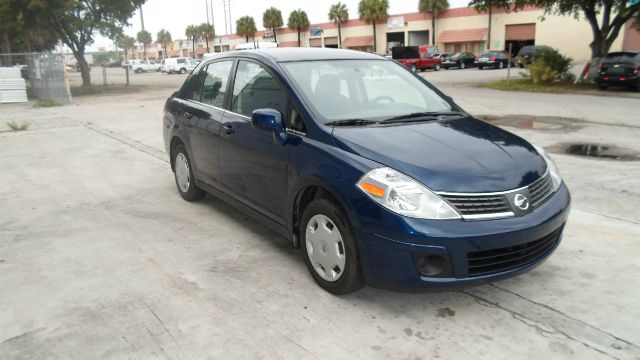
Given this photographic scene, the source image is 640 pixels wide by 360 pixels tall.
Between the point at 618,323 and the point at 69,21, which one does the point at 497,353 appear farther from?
the point at 69,21

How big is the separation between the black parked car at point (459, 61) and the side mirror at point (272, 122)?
40.4m

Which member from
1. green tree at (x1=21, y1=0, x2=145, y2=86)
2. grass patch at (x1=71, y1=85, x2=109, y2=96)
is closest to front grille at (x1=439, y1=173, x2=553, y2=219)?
green tree at (x1=21, y1=0, x2=145, y2=86)

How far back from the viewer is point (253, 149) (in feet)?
13.6

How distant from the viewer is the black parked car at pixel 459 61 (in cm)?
4162

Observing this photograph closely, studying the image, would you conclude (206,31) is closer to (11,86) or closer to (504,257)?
(11,86)

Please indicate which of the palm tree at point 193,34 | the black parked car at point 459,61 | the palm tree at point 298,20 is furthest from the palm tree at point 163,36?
the black parked car at point 459,61

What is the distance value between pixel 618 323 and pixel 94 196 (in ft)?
18.3

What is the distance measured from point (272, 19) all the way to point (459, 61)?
37.2 meters

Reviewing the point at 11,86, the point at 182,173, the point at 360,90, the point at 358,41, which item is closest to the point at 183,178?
the point at 182,173

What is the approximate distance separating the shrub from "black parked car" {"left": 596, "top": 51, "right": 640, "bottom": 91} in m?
1.59

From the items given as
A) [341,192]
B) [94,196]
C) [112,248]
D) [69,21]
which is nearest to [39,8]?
[69,21]

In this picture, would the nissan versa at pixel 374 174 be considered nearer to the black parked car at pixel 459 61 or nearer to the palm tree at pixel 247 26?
the black parked car at pixel 459 61

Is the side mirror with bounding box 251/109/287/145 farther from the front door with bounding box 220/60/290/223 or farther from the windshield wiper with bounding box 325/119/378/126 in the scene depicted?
the windshield wiper with bounding box 325/119/378/126

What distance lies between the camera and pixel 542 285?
3586 millimetres
